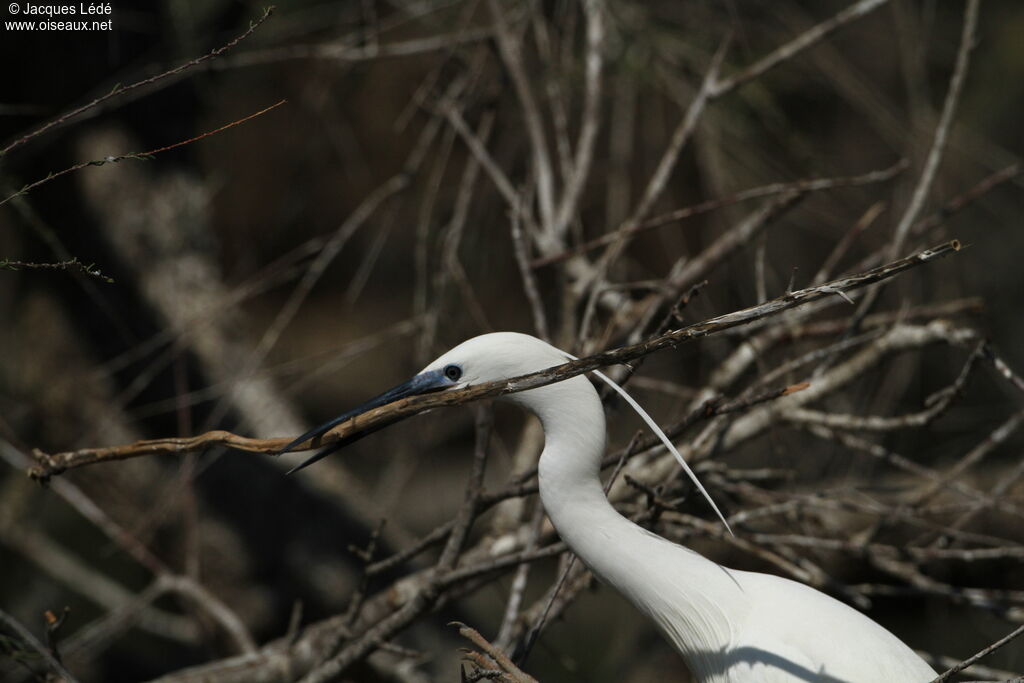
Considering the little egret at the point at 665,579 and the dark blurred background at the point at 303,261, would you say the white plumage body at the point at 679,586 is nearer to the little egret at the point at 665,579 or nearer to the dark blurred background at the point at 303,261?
the little egret at the point at 665,579

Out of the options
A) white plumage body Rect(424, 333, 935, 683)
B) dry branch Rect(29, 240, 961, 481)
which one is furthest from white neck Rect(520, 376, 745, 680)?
dry branch Rect(29, 240, 961, 481)

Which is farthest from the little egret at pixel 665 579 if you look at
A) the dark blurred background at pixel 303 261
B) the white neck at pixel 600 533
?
the dark blurred background at pixel 303 261

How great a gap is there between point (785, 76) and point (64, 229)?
2382mm

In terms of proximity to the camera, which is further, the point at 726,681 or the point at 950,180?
the point at 950,180

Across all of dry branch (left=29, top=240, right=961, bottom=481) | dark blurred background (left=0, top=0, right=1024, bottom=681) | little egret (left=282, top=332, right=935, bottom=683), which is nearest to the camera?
dry branch (left=29, top=240, right=961, bottom=481)

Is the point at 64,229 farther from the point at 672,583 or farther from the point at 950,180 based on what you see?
the point at 950,180

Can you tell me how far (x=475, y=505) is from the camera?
50.8 inches

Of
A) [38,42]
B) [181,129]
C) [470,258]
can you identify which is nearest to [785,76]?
[470,258]

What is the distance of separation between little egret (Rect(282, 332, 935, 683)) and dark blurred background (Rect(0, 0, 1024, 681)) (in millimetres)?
490

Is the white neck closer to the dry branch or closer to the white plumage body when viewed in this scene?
the white plumage body

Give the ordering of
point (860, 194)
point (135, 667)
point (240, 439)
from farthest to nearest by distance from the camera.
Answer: point (135, 667) → point (860, 194) → point (240, 439)

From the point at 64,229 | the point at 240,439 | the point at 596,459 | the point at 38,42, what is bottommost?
the point at 596,459

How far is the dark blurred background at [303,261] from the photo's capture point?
181 centimetres

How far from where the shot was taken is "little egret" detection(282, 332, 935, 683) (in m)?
1.08
